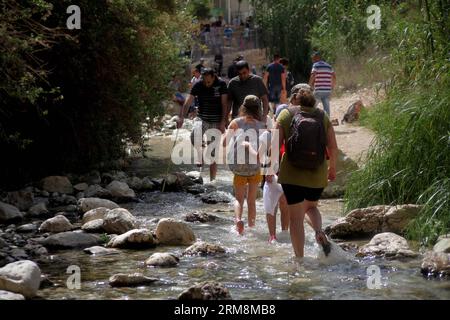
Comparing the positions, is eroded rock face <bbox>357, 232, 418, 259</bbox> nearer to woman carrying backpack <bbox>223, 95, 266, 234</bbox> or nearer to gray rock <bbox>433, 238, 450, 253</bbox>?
gray rock <bbox>433, 238, 450, 253</bbox>

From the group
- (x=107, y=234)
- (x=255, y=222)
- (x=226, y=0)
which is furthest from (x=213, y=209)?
(x=226, y=0)

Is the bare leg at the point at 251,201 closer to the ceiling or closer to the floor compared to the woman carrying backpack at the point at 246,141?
closer to the floor

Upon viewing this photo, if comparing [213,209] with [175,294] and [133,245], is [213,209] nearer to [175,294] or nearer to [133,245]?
[133,245]

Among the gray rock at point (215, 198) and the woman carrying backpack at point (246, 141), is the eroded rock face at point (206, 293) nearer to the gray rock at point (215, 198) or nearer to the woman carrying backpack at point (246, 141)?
the woman carrying backpack at point (246, 141)

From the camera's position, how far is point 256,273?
317 inches

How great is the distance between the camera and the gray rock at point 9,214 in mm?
11008

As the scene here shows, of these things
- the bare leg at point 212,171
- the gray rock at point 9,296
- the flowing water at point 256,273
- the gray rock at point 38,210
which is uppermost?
the bare leg at point 212,171

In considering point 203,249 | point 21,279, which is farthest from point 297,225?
point 21,279

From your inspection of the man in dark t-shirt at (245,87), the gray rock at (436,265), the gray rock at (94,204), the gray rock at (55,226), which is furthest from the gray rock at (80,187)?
the gray rock at (436,265)

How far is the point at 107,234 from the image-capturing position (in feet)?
32.7

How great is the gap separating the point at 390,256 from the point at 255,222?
2485 mm

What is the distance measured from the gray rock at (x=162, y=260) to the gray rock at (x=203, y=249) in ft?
1.36

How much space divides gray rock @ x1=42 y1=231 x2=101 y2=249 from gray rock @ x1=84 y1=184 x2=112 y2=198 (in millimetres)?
3255

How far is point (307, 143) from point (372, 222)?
1.94 m
